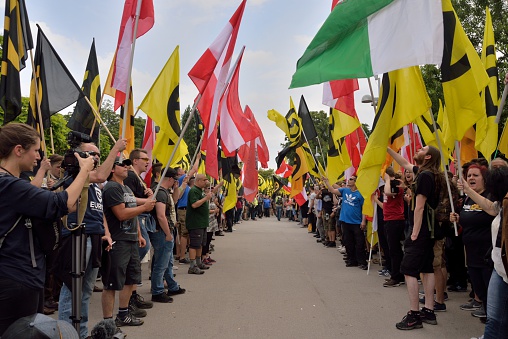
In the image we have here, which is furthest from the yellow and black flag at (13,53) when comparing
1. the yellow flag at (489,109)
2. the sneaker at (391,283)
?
the sneaker at (391,283)

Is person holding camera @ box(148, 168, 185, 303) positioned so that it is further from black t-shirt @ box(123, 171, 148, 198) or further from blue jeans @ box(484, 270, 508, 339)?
blue jeans @ box(484, 270, 508, 339)

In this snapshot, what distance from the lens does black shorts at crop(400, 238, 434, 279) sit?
5.41 m

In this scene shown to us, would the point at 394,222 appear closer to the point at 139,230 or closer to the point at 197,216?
the point at 197,216

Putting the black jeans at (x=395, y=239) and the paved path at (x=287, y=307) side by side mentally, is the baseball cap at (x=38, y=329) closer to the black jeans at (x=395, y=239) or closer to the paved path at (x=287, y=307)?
the paved path at (x=287, y=307)

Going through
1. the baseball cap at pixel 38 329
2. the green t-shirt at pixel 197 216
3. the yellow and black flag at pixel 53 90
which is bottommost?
the baseball cap at pixel 38 329

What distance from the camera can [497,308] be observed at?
154 inches

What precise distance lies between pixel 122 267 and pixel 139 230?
2.77 feet

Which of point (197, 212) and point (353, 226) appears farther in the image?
point (353, 226)

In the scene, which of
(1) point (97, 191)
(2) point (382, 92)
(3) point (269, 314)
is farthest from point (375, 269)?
(1) point (97, 191)

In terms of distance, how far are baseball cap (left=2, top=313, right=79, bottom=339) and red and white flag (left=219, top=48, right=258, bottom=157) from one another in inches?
264

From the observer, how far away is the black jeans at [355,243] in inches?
411

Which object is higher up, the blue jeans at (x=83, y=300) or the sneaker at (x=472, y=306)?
the blue jeans at (x=83, y=300)

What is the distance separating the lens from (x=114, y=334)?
2602mm

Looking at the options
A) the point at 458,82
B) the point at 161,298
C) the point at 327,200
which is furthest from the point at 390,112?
the point at 327,200
